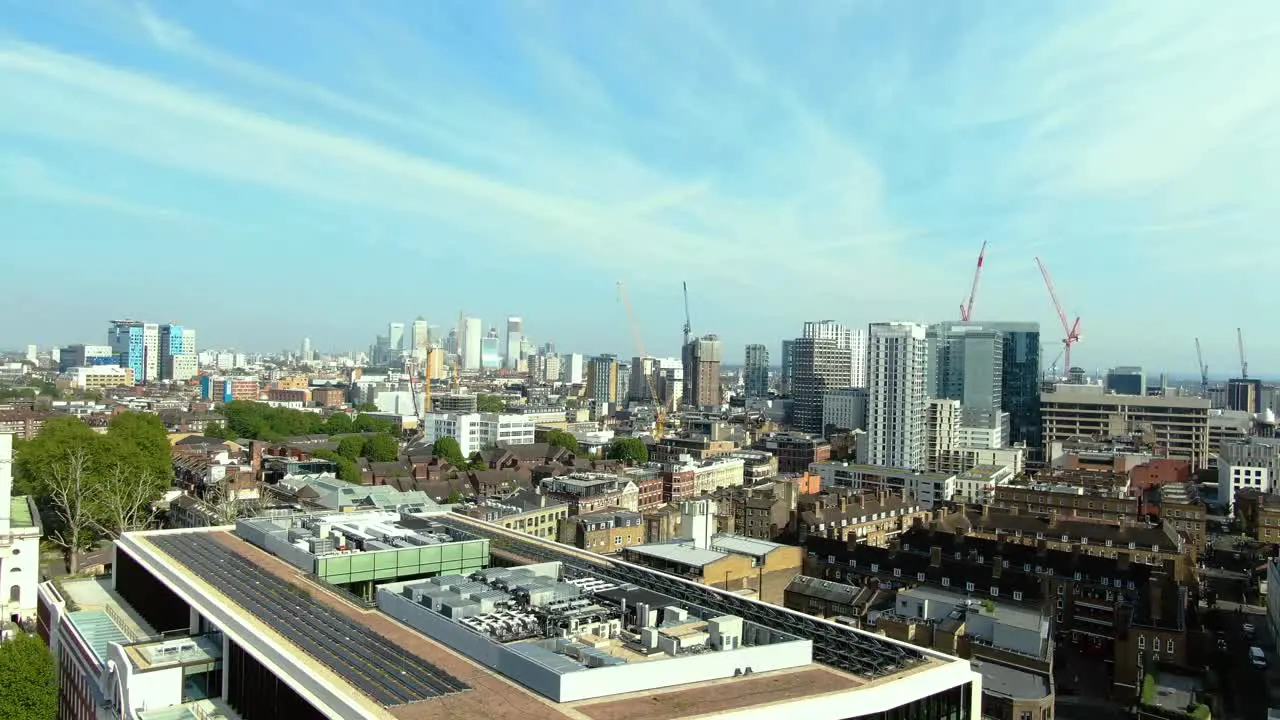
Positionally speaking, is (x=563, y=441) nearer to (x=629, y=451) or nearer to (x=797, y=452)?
(x=629, y=451)

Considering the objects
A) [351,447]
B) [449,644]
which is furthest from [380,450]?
[449,644]

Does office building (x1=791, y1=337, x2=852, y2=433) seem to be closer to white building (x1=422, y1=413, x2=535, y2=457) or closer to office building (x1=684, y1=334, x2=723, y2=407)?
office building (x1=684, y1=334, x2=723, y2=407)

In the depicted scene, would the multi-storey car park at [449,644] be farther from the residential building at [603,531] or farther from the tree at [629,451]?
the tree at [629,451]

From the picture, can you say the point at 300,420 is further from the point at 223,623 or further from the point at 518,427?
the point at 223,623

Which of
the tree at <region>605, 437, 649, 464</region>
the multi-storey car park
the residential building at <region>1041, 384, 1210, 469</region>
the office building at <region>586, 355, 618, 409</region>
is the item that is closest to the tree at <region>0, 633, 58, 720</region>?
the multi-storey car park

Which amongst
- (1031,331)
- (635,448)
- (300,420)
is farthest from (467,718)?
(1031,331)

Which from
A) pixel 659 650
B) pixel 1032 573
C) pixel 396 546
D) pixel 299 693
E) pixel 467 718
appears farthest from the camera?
pixel 1032 573
